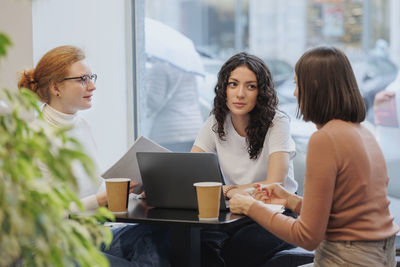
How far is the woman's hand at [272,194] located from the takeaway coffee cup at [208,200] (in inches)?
6.8

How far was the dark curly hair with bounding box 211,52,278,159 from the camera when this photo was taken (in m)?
2.38

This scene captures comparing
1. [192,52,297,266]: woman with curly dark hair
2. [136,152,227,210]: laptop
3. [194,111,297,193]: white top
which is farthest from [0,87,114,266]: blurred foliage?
→ [194,111,297,193]: white top

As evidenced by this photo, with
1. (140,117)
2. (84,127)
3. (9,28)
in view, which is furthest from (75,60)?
(140,117)

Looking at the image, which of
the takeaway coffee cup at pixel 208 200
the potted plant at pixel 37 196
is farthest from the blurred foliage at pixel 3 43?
the takeaway coffee cup at pixel 208 200

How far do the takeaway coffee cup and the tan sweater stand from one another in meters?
0.30

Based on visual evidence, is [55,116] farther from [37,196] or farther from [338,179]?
[37,196]

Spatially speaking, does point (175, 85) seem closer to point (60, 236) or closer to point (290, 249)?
point (290, 249)

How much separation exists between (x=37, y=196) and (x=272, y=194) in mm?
1227

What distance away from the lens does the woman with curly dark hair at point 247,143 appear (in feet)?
7.51

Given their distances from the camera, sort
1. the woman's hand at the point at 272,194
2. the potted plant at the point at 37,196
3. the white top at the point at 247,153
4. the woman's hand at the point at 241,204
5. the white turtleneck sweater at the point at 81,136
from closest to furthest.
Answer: the potted plant at the point at 37,196 → the woman's hand at the point at 241,204 → the woman's hand at the point at 272,194 → the white turtleneck sweater at the point at 81,136 → the white top at the point at 247,153

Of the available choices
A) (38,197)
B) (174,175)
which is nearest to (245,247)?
(174,175)

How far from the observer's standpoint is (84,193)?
2240 millimetres

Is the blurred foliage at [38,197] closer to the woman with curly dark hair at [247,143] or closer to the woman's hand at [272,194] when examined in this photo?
the woman's hand at [272,194]

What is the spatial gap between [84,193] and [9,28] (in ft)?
3.44
